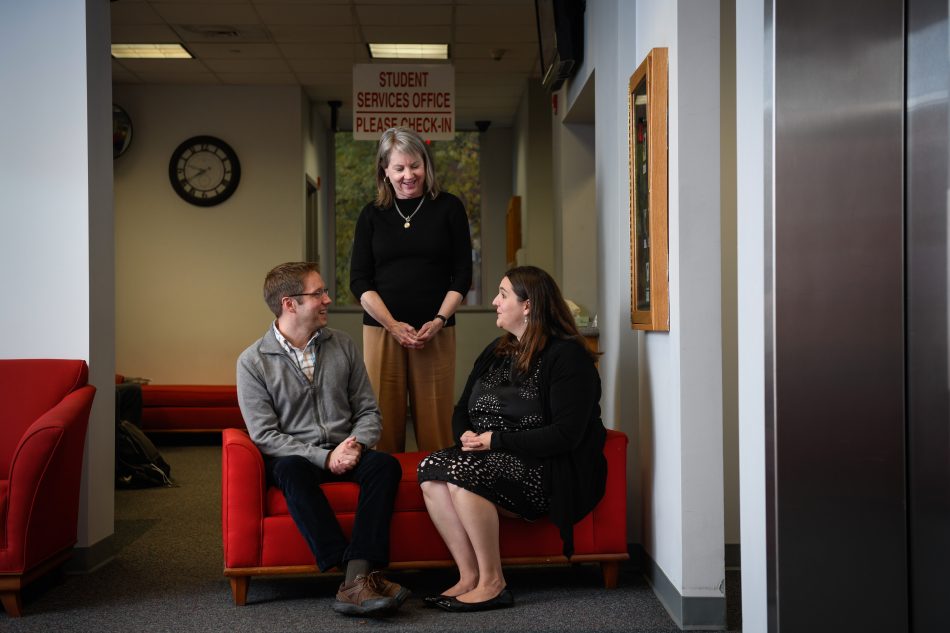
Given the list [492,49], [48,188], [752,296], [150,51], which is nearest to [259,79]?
[150,51]

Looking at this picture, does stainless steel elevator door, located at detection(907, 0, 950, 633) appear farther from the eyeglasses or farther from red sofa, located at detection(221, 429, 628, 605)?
the eyeglasses

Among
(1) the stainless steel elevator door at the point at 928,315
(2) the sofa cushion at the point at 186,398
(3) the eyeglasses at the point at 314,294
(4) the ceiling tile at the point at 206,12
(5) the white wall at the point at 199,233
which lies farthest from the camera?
(5) the white wall at the point at 199,233

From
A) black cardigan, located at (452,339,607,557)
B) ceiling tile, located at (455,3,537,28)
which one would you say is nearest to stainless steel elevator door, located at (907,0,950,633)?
black cardigan, located at (452,339,607,557)

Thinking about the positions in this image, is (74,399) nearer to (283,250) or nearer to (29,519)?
(29,519)

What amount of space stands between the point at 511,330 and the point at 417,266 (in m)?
0.62

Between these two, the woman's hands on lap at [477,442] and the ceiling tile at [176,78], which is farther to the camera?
the ceiling tile at [176,78]

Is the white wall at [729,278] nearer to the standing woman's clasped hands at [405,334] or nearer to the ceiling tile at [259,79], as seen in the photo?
the standing woman's clasped hands at [405,334]

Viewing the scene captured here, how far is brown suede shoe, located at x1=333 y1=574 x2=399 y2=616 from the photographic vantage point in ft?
9.60

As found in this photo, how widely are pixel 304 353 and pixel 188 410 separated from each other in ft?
14.7

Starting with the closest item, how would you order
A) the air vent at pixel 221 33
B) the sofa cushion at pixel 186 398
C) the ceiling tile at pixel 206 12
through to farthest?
1. the ceiling tile at pixel 206 12
2. the air vent at pixel 221 33
3. the sofa cushion at pixel 186 398

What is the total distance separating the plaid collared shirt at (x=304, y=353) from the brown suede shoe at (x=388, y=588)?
0.72m

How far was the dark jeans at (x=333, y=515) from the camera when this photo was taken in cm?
305

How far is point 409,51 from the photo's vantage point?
771 cm

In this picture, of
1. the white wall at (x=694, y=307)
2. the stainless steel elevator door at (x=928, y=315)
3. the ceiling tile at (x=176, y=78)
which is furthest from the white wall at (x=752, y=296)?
the ceiling tile at (x=176, y=78)
